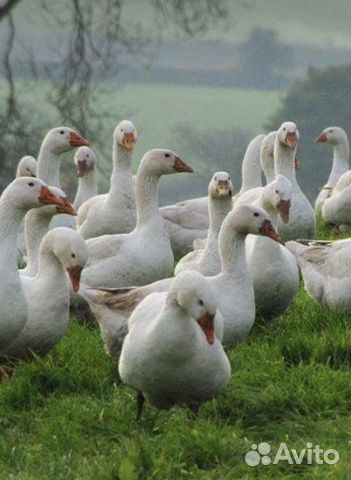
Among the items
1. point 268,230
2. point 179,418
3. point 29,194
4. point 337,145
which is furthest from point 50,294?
point 337,145

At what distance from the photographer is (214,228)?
34.1 ft

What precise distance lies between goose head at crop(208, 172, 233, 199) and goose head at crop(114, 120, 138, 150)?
Answer: 8.91 ft

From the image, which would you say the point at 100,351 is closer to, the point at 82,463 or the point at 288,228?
the point at 82,463

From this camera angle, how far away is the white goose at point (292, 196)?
1284cm

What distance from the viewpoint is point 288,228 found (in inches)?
505

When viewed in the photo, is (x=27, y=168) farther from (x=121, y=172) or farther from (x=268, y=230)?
(x=268, y=230)

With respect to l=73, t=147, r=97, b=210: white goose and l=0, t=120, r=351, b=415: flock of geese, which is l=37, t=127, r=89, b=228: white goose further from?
l=73, t=147, r=97, b=210: white goose

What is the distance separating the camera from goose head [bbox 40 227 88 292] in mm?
8781

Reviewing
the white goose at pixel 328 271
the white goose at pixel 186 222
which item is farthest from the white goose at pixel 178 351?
the white goose at pixel 186 222

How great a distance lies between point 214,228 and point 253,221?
49.7 inches

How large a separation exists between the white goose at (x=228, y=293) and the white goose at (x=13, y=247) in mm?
604

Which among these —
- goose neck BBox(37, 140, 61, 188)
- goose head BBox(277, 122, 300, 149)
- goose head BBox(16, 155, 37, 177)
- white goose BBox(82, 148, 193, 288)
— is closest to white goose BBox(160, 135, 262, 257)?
goose head BBox(277, 122, 300, 149)

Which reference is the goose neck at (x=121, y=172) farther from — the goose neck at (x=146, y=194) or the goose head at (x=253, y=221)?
the goose head at (x=253, y=221)

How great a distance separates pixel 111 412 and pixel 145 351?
0.66m
